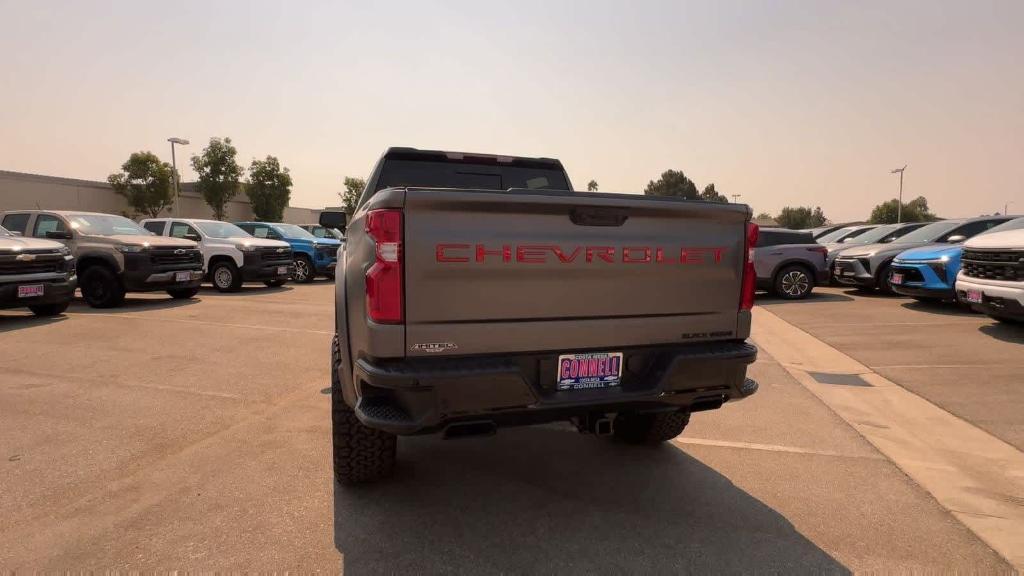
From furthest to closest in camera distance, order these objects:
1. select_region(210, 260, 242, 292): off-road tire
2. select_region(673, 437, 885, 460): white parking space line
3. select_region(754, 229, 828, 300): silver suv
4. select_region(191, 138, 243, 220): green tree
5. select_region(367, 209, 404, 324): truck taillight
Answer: select_region(191, 138, 243, 220): green tree
select_region(210, 260, 242, 292): off-road tire
select_region(754, 229, 828, 300): silver suv
select_region(673, 437, 885, 460): white parking space line
select_region(367, 209, 404, 324): truck taillight

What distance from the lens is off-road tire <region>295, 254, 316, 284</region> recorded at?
15359 mm

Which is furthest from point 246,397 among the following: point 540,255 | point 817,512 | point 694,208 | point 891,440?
point 891,440

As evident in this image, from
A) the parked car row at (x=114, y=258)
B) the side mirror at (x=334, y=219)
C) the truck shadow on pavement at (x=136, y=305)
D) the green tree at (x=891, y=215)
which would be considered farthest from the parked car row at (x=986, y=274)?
the green tree at (x=891, y=215)

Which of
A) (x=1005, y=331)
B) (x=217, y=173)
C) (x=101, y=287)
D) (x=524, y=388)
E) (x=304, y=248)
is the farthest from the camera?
(x=217, y=173)

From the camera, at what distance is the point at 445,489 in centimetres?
310

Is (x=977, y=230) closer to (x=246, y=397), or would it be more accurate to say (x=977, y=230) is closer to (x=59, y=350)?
(x=246, y=397)

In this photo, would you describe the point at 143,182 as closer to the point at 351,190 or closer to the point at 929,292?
the point at 351,190

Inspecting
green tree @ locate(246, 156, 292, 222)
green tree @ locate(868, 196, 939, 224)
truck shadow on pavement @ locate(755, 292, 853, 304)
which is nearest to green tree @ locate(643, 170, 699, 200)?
green tree @ locate(868, 196, 939, 224)

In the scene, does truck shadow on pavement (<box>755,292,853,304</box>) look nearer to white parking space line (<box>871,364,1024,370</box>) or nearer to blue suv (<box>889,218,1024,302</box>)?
blue suv (<box>889,218,1024,302</box>)

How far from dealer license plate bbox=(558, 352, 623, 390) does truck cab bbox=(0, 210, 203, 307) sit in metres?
9.98

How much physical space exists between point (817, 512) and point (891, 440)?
1.51m

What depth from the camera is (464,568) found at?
233 cm

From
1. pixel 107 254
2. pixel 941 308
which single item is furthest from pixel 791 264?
pixel 107 254

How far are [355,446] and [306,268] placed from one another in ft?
44.7
